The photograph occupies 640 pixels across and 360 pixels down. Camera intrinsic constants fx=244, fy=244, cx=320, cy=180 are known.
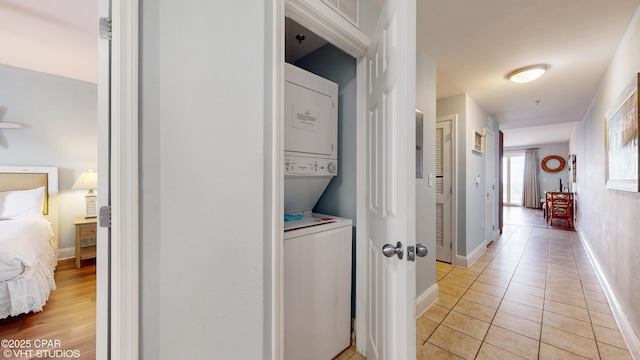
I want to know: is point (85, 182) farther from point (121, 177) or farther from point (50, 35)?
point (121, 177)

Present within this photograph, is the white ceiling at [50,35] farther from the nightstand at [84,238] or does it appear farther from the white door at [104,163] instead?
the nightstand at [84,238]

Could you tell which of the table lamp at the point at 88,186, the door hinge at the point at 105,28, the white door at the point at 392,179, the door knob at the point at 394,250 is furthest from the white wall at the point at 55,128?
the door knob at the point at 394,250

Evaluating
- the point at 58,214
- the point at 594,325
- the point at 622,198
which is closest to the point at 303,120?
the point at 622,198

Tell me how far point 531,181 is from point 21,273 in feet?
39.8

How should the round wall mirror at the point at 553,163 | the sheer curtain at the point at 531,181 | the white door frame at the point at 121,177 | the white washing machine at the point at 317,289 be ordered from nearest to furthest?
the white door frame at the point at 121,177 → the white washing machine at the point at 317,289 → the round wall mirror at the point at 553,163 → the sheer curtain at the point at 531,181

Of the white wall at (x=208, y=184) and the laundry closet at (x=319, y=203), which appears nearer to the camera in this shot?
the white wall at (x=208, y=184)

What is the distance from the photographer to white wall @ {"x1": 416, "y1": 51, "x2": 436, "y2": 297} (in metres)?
2.17

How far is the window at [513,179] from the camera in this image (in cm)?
944

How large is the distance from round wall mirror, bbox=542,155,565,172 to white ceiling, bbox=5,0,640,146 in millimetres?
6771

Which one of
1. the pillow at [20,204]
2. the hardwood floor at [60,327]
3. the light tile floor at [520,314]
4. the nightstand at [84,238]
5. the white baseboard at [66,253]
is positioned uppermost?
the pillow at [20,204]

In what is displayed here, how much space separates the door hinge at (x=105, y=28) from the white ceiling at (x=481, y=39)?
146 centimetres

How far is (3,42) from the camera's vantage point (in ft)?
7.47

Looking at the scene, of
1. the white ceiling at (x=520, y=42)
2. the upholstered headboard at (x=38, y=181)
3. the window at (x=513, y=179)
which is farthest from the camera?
the window at (x=513, y=179)

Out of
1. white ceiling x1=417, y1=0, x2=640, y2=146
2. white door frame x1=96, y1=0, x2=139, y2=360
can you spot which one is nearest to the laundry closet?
white door frame x1=96, y1=0, x2=139, y2=360
